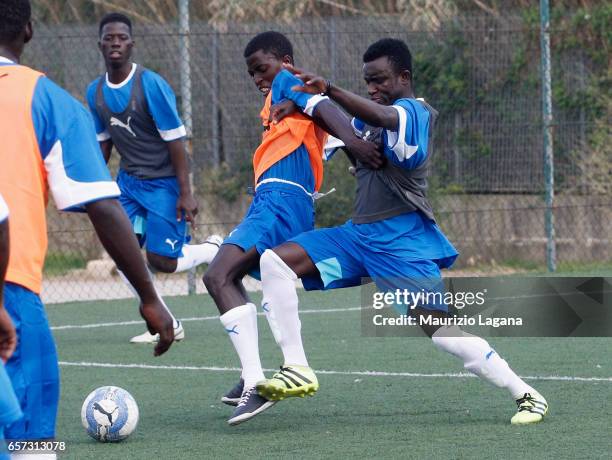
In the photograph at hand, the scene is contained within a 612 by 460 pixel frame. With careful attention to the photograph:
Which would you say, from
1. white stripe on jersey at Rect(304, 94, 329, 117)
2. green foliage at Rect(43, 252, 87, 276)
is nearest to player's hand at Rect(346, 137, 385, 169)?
white stripe on jersey at Rect(304, 94, 329, 117)

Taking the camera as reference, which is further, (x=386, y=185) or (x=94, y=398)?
(x=386, y=185)

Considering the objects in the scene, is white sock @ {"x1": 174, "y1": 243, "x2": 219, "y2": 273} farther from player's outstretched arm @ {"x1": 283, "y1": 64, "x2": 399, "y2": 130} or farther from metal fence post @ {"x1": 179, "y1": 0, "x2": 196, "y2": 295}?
player's outstretched arm @ {"x1": 283, "y1": 64, "x2": 399, "y2": 130}

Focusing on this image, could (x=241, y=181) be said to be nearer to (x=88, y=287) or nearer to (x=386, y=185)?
(x=88, y=287)

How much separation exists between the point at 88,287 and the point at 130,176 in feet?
16.0

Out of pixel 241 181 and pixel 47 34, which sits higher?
pixel 47 34

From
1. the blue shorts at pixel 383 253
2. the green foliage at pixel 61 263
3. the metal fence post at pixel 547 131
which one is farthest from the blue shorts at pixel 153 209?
the metal fence post at pixel 547 131

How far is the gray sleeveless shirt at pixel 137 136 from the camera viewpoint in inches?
354

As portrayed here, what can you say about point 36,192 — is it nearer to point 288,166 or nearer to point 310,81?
point 310,81

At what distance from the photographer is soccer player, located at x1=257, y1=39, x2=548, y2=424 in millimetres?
5965

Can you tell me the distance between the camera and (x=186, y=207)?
8992 mm

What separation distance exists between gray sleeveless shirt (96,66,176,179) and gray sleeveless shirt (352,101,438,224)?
307 centimetres

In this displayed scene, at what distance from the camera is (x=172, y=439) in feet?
18.9

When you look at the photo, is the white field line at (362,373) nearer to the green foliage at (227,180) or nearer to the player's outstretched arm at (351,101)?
the player's outstretched arm at (351,101)

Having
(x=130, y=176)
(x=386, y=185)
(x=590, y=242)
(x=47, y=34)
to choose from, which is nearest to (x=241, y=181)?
(x=47, y=34)
